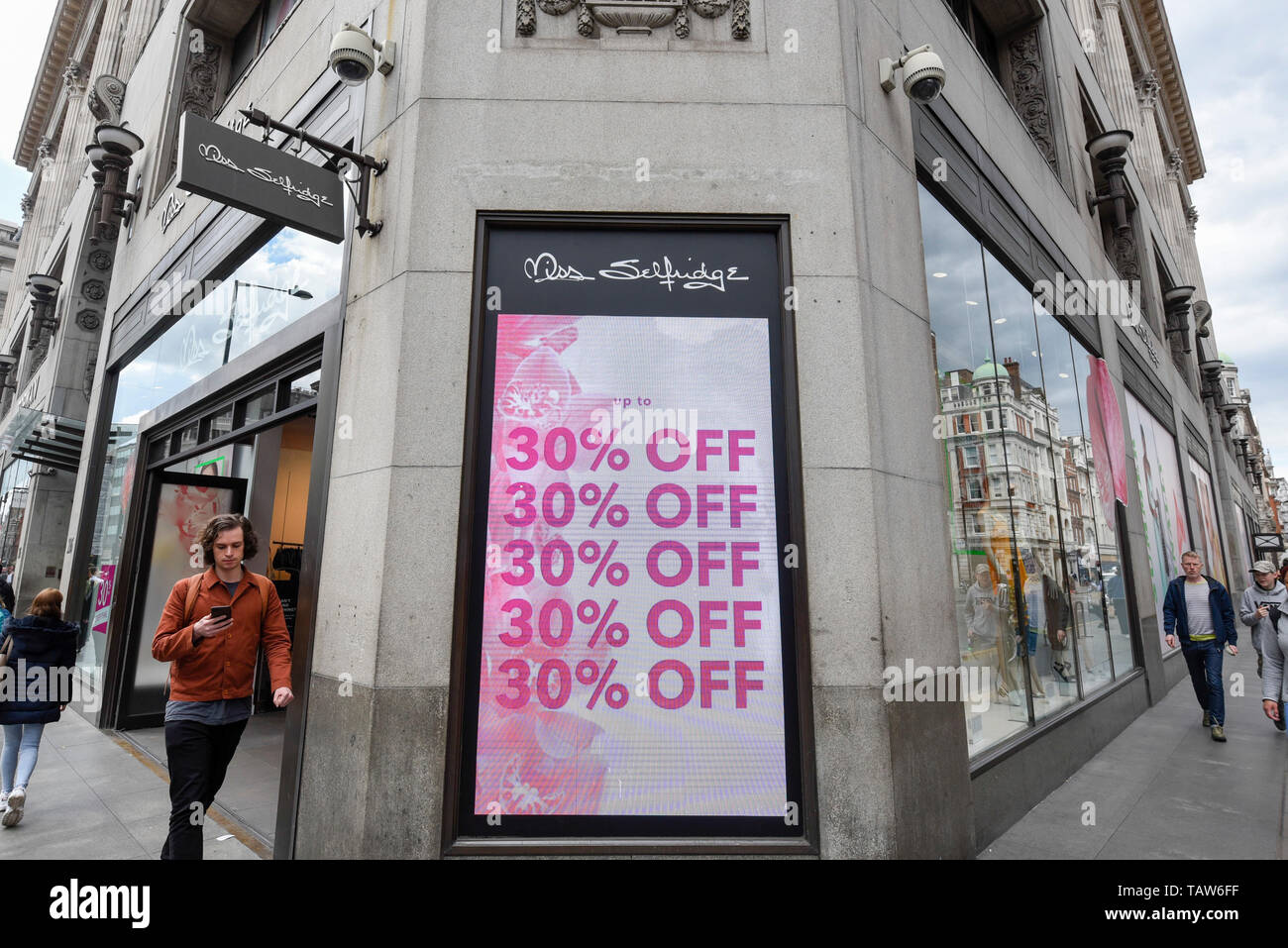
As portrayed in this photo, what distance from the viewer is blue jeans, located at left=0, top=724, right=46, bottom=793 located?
5.13 meters

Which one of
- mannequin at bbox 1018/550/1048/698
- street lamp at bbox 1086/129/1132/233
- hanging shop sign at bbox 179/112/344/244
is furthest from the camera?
street lamp at bbox 1086/129/1132/233

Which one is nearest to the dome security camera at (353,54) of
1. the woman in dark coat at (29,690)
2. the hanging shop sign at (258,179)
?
the hanging shop sign at (258,179)

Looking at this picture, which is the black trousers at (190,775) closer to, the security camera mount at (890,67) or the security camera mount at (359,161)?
the security camera mount at (359,161)

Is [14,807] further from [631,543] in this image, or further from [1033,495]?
[1033,495]

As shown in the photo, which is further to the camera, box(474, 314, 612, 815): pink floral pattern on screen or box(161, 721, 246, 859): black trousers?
box(474, 314, 612, 815): pink floral pattern on screen

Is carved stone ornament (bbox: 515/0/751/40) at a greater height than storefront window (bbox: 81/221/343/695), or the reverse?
carved stone ornament (bbox: 515/0/751/40)

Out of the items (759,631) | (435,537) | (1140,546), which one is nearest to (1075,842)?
(759,631)

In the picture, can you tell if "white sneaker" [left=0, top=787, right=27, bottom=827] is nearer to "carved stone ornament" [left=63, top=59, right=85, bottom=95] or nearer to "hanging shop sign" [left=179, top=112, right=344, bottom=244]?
"hanging shop sign" [left=179, top=112, right=344, bottom=244]

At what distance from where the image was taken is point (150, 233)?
31.9ft

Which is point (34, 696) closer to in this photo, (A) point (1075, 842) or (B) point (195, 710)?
(B) point (195, 710)

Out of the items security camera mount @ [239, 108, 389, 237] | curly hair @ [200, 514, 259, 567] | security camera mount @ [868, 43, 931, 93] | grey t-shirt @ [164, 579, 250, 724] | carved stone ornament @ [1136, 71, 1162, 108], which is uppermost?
carved stone ornament @ [1136, 71, 1162, 108]

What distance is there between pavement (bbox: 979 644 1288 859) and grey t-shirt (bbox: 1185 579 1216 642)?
1.29m

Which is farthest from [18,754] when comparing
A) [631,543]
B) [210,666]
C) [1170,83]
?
[1170,83]

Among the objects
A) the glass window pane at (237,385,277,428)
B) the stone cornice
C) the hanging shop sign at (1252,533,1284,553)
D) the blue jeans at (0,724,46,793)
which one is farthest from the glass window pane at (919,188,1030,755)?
the hanging shop sign at (1252,533,1284,553)
